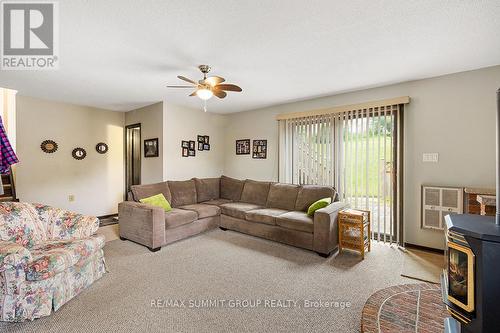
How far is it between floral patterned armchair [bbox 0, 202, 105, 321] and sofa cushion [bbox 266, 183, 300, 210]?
2.75 metres

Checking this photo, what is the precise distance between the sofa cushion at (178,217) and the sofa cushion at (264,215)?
0.92 metres

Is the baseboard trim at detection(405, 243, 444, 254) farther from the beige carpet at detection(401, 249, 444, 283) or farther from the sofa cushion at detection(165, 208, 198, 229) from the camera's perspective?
the sofa cushion at detection(165, 208, 198, 229)

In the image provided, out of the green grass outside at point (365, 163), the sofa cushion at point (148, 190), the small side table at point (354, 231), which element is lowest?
the small side table at point (354, 231)

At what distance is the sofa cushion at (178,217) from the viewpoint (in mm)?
3488

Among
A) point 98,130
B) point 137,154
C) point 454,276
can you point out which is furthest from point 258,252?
point 98,130

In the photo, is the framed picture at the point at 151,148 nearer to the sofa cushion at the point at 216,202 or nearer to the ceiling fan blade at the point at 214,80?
the sofa cushion at the point at 216,202

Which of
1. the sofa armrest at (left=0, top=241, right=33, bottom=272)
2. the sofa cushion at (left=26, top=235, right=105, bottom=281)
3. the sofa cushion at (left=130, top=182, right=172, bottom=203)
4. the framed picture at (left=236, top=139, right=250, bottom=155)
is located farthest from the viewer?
the framed picture at (left=236, top=139, right=250, bottom=155)

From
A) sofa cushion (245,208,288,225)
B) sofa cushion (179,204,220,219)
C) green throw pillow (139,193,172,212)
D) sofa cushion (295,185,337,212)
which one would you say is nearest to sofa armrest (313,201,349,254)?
sofa cushion (295,185,337,212)

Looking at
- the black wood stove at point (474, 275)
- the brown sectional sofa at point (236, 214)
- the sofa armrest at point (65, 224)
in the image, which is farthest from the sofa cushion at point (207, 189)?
the black wood stove at point (474, 275)

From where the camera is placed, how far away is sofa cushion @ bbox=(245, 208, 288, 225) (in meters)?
3.66

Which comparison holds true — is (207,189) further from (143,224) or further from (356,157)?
(356,157)

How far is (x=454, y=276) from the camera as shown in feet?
5.21

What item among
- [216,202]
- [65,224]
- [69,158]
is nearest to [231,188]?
[216,202]

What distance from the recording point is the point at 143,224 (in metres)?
3.37
